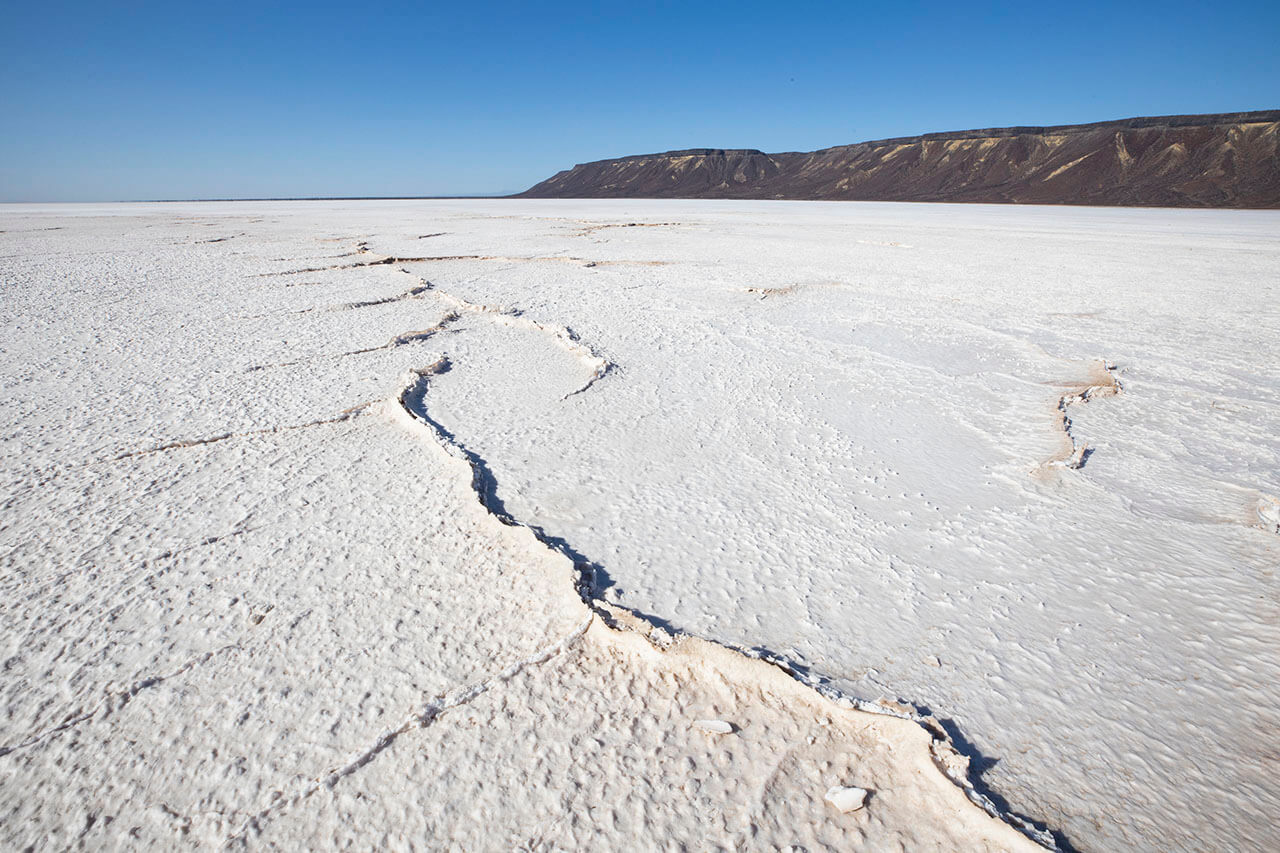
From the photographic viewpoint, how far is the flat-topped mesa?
3055cm

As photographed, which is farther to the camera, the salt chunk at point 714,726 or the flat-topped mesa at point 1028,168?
the flat-topped mesa at point 1028,168

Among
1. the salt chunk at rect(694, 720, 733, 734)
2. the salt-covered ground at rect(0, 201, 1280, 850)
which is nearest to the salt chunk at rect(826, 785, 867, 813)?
the salt-covered ground at rect(0, 201, 1280, 850)

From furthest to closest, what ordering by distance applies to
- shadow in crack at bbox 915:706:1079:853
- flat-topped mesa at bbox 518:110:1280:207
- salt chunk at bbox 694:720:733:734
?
1. flat-topped mesa at bbox 518:110:1280:207
2. salt chunk at bbox 694:720:733:734
3. shadow in crack at bbox 915:706:1079:853

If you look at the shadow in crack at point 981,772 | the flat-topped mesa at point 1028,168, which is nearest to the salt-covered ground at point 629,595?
the shadow in crack at point 981,772

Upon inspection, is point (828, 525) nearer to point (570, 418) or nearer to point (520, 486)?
point (520, 486)

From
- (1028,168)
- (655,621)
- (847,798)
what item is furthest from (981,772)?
(1028,168)

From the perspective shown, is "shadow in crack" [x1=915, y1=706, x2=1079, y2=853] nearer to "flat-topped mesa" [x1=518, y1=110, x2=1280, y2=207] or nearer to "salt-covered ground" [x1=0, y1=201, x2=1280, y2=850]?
"salt-covered ground" [x1=0, y1=201, x2=1280, y2=850]

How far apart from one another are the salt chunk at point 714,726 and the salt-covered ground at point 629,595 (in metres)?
0.02

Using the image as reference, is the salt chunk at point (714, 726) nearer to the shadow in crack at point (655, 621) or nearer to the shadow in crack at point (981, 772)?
the shadow in crack at point (655, 621)

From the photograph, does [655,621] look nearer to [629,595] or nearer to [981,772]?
[629,595]

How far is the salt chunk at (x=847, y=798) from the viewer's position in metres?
0.74

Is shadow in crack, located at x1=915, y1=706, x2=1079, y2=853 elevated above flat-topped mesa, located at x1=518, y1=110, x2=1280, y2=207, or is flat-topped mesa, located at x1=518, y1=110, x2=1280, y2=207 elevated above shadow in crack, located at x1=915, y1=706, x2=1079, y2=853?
flat-topped mesa, located at x1=518, y1=110, x2=1280, y2=207

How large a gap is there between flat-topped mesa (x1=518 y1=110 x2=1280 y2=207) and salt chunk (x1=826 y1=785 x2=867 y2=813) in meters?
37.8

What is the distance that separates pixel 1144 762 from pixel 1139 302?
4067mm
